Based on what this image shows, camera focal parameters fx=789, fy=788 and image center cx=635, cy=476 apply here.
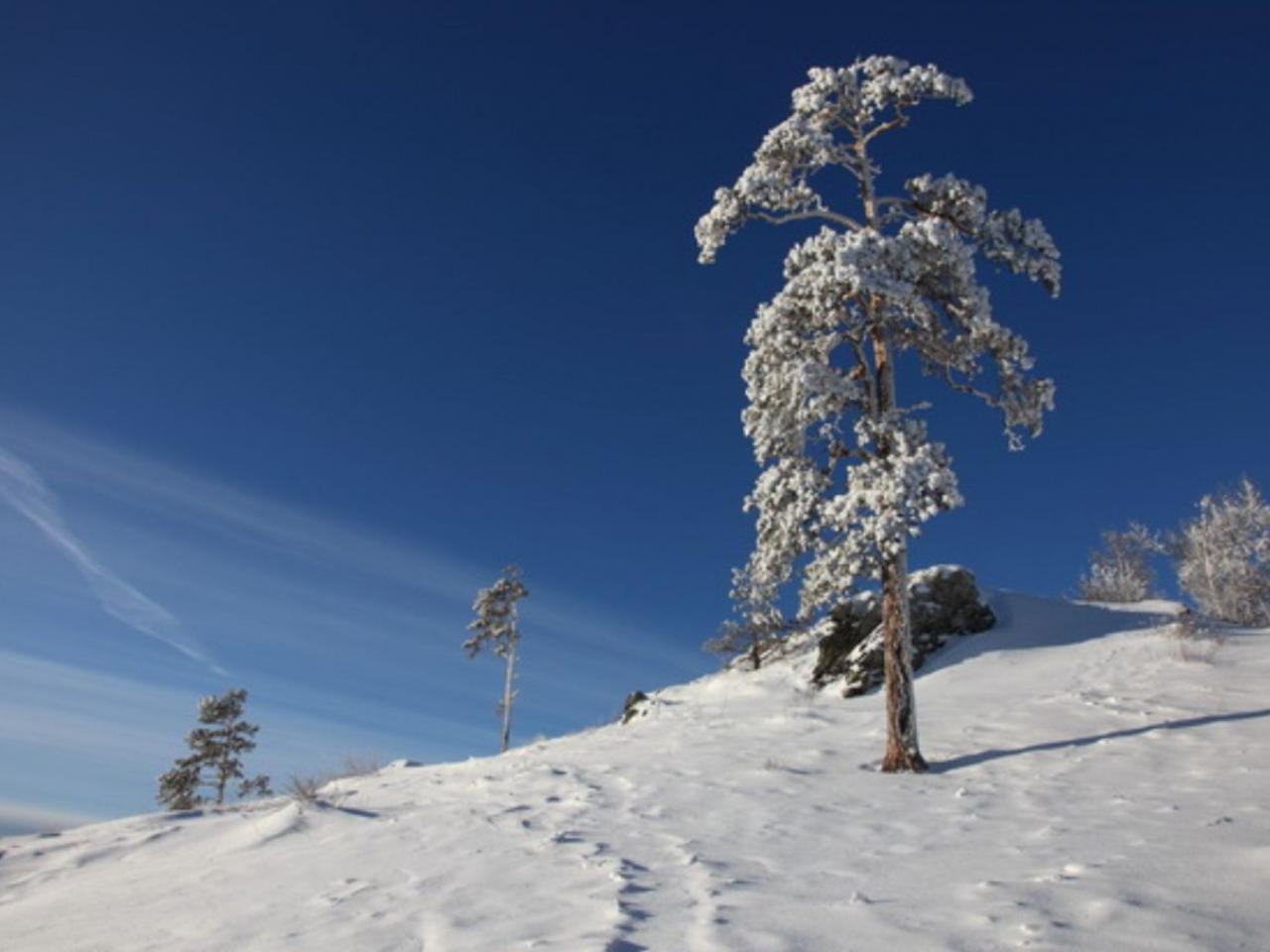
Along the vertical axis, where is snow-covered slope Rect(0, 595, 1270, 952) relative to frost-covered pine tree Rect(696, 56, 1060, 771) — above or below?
below

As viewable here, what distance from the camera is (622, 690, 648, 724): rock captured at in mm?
26969

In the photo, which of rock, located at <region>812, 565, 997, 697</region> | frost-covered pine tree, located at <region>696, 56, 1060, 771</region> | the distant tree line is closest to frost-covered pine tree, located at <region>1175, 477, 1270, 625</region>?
the distant tree line

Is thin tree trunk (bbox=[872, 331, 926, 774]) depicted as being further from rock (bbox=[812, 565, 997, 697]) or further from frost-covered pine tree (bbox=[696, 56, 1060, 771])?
rock (bbox=[812, 565, 997, 697])

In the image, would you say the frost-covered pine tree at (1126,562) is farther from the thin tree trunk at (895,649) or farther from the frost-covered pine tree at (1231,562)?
the thin tree trunk at (895,649)

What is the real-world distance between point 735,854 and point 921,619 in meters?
19.2

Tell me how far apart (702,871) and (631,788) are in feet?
11.4

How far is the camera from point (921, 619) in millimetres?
24219

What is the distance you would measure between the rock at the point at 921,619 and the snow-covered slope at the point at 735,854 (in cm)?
969

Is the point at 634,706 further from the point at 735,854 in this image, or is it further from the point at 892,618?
the point at 735,854

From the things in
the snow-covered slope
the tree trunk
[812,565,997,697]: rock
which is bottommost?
the snow-covered slope

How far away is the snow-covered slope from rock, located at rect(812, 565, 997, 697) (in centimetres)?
969

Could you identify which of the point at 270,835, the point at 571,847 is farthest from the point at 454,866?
the point at 270,835

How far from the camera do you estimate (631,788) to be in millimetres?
9500

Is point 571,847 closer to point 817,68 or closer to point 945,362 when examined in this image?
point 945,362
